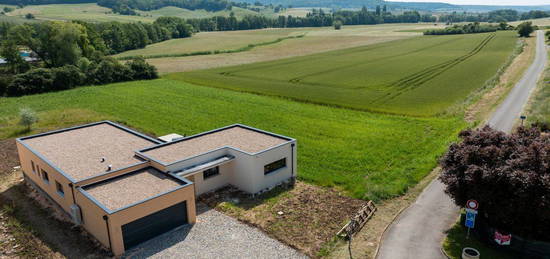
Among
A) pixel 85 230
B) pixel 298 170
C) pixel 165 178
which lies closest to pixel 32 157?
pixel 85 230

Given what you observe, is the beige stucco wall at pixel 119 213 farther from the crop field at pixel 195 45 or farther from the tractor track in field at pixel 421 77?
the crop field at pixel 195 45

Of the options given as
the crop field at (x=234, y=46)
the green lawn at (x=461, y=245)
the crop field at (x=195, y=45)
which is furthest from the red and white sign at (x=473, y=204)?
the crop field at (x=195, y=45)

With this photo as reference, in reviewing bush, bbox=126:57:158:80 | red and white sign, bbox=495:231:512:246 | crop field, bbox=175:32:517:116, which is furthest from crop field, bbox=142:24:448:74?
red and white sign, bbox=495:231:512:246

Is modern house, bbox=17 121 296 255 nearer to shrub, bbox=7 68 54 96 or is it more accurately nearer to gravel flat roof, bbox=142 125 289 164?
gravel flat roof, bbox=142 125 289 164

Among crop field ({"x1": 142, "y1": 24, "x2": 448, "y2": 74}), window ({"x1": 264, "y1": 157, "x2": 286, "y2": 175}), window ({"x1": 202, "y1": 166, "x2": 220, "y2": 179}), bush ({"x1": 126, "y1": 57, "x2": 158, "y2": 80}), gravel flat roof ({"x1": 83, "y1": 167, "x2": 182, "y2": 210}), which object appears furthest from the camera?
crop field ({"x1": 142, "y1": 24, "x2": 448, "y2": 74})

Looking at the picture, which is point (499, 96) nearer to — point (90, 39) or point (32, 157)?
point (32, 157)
